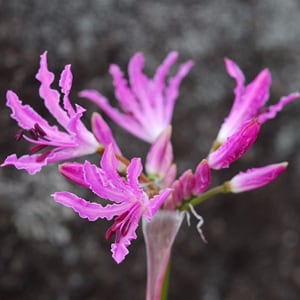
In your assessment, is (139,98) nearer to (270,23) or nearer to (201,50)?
(201,50)

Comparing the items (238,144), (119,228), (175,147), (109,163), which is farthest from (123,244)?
(175,147)

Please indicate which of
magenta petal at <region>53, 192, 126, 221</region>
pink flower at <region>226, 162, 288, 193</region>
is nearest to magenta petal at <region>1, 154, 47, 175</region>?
magenta petal at <region>53, 192, 126, 221</region>

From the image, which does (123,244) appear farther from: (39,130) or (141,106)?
(141,106)

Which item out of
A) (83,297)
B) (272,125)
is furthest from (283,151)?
(83,297)

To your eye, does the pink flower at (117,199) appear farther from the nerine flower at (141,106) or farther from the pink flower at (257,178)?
the nerine flower at (141,106)

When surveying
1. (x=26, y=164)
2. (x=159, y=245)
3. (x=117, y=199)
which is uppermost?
(x=26, y=164)

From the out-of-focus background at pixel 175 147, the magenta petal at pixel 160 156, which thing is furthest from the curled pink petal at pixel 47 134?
the out-of-focus background at pixel 175 147
